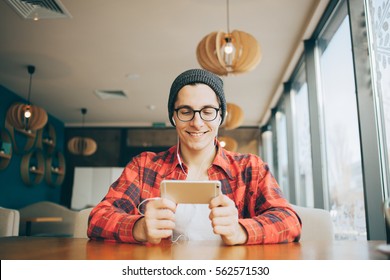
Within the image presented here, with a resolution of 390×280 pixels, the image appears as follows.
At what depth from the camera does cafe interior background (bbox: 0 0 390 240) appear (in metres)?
2.58

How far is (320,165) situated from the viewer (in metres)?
3.91

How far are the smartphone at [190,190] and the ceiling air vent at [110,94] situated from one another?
553 cm

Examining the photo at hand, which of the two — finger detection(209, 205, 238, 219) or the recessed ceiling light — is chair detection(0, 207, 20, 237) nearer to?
finger detection(209, 205, 238, 219)

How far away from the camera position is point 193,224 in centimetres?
140

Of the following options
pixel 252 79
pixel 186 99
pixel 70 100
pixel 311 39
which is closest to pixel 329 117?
pixel 311 39

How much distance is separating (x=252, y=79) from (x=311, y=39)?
5.12ft

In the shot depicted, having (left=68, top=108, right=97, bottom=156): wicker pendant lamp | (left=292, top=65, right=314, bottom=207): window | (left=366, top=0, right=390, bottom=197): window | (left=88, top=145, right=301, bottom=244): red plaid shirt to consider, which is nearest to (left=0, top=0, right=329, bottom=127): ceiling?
(left=292, top=65, right=314, bottom=207): window

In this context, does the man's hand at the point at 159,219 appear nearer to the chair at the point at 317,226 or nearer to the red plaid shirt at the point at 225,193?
the red plaid shirt at the point at 225,193

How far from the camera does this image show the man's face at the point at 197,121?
1404 millimetres

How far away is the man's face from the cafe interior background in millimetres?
1413

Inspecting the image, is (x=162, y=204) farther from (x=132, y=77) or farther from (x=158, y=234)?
(x=132, y=77)

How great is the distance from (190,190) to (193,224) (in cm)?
44

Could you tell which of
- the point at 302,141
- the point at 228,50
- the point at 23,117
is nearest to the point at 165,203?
the point at 228,50
